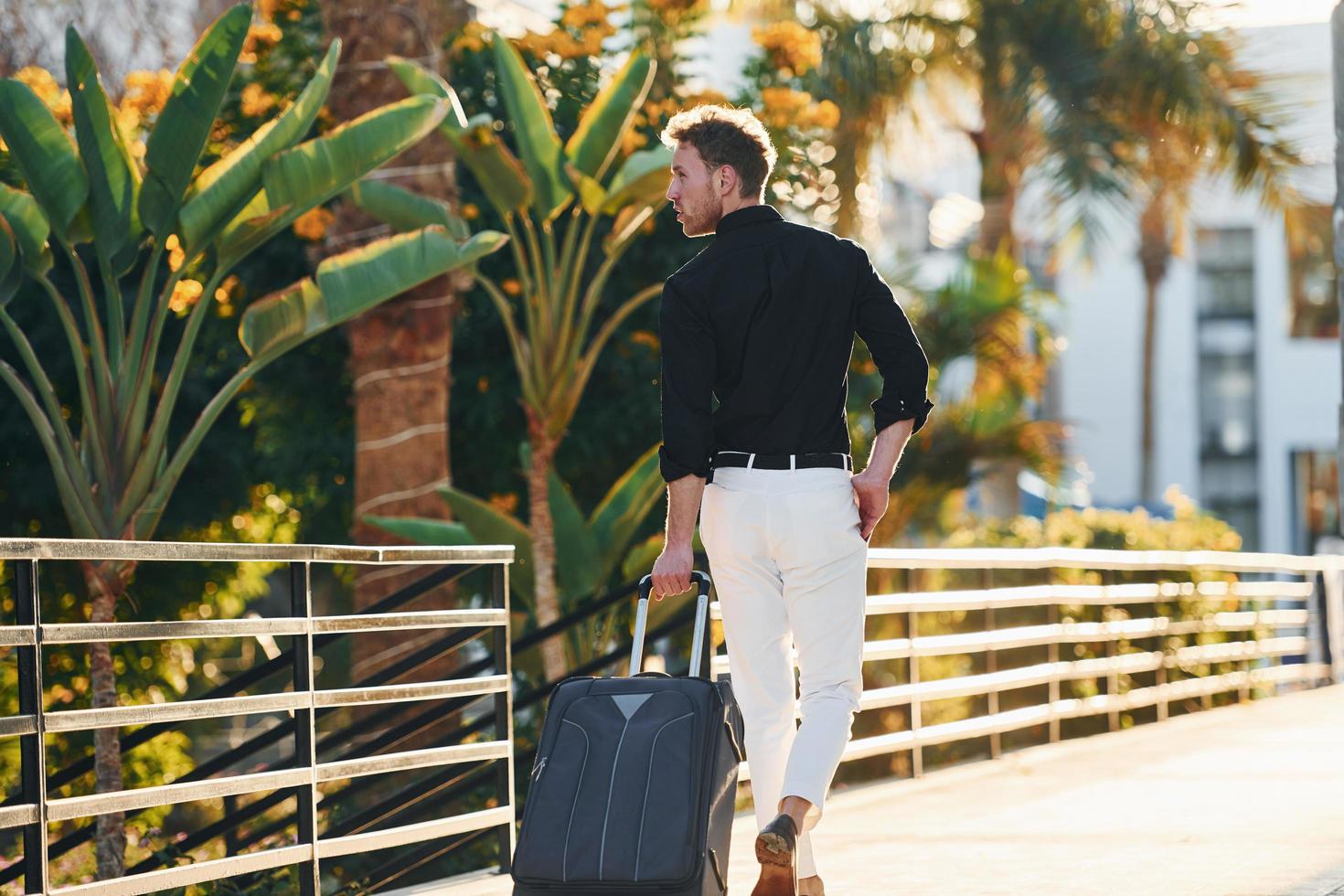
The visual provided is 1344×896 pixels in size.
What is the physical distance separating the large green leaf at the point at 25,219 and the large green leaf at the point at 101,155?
218 millimetres

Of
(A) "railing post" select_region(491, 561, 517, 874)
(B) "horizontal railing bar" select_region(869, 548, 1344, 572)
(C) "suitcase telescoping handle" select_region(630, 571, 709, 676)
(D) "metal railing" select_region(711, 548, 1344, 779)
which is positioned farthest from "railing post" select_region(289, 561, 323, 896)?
(B) "horizontal railing bar" select_region(869, 548, 1344, 572)

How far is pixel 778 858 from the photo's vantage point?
4.50 metres

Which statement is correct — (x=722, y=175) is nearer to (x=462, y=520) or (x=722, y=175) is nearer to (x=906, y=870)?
(x=906, y=870)

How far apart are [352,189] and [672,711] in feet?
16.9

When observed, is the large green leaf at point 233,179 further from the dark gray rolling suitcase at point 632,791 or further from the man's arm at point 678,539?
the dark gray rolling suitcase at point 632,791

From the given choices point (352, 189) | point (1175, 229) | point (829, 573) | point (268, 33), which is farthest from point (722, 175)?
point (1175, 229)

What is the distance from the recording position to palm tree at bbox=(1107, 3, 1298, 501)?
18875mm

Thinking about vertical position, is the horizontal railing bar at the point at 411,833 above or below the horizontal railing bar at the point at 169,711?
below

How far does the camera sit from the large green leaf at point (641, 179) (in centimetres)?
934

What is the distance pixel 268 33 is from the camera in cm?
1128

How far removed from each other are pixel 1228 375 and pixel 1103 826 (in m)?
40.2

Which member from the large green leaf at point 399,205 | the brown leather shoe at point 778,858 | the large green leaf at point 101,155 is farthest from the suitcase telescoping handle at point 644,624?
the large green leaf at point 399,205

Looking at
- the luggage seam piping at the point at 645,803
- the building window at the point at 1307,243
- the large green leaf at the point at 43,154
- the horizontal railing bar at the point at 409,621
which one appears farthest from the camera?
the building window at the point at 1307,243

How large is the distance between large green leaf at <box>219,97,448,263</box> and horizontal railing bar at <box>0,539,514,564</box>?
187 centimetres
